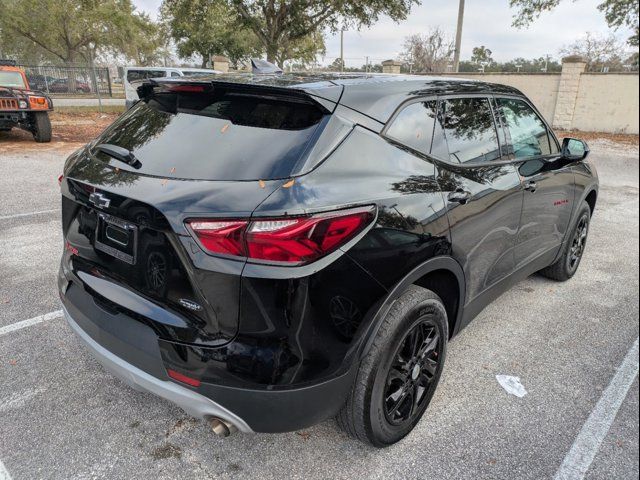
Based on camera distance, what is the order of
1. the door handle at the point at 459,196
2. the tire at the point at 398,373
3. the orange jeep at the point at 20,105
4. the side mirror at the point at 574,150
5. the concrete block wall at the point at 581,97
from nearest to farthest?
the tire at the point at 398,373
the door handle at the point at 459,196
the side mirror at the point at 574,150
the orange jeep at the point at 20,105
the concrete block wall at the point at 581,97

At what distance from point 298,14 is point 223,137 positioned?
2027 cm

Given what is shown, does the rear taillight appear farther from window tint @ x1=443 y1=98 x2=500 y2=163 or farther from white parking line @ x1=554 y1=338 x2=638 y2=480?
white parking line @ x1=554 y1=338 x2=638 y2=480

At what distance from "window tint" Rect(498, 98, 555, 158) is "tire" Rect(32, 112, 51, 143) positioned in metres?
11.9

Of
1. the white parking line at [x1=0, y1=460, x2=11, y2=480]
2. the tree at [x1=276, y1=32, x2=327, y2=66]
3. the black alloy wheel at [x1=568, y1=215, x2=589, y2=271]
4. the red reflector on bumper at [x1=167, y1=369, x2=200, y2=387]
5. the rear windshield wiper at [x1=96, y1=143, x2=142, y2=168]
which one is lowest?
the white parking line at [x1=0, y1=460, x2=11, y2=480]

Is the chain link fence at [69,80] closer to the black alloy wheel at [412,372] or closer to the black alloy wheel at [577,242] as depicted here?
the black alloy wheel at [577,242]

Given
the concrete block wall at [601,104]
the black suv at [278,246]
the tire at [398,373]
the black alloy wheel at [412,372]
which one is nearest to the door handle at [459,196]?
the black suv at [278,246]

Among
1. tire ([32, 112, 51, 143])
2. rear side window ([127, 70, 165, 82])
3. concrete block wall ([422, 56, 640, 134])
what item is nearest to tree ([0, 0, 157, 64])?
rear side window ([127, 70, 165, 82])

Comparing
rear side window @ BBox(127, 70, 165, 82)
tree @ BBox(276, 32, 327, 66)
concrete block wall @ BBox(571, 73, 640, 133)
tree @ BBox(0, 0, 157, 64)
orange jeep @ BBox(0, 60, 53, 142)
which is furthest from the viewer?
tree @ BBox(0, 0, 157, 64)

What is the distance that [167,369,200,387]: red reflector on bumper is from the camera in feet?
5.86

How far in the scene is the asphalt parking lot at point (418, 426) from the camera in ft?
7.06

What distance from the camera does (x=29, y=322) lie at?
3266 mm

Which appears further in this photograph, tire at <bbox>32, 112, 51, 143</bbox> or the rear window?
tire at <bbox>32, 112, 51, 143</bbox>

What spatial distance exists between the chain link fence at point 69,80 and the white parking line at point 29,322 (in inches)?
946

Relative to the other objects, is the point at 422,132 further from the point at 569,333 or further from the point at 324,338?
the point at 569,333
